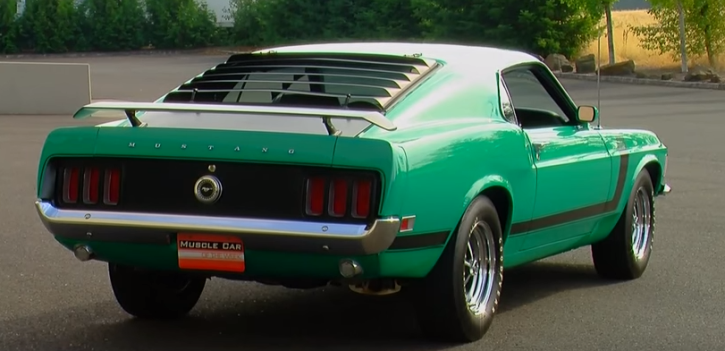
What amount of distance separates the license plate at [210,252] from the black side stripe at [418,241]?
68 cm

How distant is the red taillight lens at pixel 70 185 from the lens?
596cm

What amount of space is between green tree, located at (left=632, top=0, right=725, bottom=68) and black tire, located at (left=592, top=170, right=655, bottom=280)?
2721cm

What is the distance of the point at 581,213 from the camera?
24.3 feet

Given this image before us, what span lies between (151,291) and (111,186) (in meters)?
0.93

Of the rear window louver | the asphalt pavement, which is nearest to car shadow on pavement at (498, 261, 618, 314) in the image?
the asphalt pavement

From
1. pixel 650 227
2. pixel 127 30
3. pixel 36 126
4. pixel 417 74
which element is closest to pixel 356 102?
pixel 417 74

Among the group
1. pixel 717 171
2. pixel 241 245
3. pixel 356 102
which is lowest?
pixel 717 171

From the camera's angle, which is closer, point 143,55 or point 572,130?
point 572,130

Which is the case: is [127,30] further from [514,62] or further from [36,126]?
[514,62]

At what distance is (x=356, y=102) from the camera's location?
244 inches

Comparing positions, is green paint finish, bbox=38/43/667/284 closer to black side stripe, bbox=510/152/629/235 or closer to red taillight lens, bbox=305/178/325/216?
black side stripe, bbox=510/152/629/235

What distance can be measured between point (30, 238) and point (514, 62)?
4.35 m

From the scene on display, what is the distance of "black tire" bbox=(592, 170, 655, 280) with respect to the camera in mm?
8078

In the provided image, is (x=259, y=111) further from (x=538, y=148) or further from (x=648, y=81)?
(x=648, y=81)
